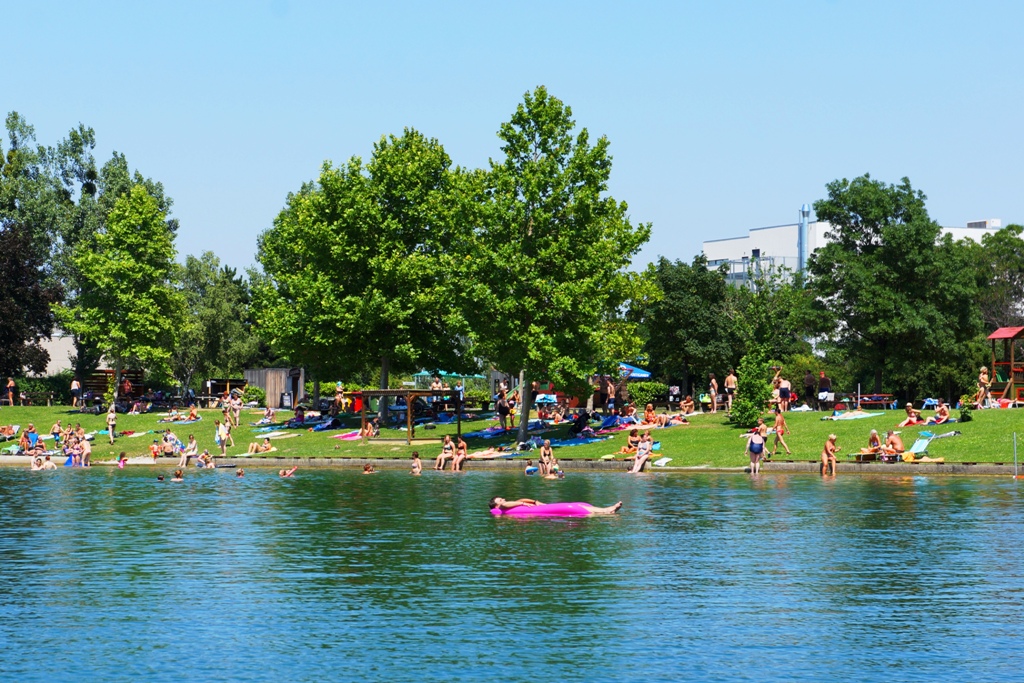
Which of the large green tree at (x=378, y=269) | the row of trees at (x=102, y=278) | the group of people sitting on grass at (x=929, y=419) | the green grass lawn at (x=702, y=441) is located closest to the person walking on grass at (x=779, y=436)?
the green grass lawn at (x=702, y=441)

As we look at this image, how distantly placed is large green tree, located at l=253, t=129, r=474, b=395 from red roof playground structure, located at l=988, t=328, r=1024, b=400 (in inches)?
1097

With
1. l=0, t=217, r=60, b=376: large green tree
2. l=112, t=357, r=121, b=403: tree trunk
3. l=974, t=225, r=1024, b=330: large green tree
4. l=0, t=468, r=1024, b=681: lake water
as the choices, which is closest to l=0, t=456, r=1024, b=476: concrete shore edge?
l=0, t=468, r=1024, b=681: lake water

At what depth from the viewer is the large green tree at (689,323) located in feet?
284

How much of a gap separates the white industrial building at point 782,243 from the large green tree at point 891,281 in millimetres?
80308

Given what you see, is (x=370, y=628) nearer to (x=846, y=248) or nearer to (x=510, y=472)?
(x=510, y=472)

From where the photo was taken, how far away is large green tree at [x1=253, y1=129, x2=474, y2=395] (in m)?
67.1

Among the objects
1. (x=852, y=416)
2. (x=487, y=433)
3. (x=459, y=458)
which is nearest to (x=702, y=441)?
(x=852, y=416)

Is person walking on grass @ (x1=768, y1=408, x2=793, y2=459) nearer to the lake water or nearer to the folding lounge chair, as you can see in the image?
the folding lounge chair

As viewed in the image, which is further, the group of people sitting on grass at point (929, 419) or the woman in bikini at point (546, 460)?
the group of people sitting on grass at point (929, 419)

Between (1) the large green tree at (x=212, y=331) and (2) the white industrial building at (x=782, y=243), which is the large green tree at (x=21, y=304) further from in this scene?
(2) the white industrial building at (x=782, y=243)

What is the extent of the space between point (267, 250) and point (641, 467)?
136ft

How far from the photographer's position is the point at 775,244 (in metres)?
176

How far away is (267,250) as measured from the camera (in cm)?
8381

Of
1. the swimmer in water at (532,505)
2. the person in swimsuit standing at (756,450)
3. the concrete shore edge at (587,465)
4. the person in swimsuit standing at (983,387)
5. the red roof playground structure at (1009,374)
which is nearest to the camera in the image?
the swimmer in water at (532,505)
